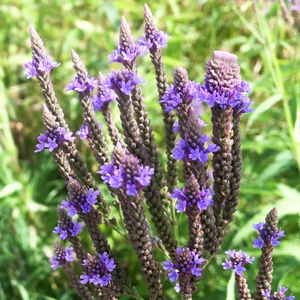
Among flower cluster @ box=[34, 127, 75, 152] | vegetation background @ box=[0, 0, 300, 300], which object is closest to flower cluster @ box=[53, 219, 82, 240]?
flower cluster @ box=[34, 127, 75, 152]

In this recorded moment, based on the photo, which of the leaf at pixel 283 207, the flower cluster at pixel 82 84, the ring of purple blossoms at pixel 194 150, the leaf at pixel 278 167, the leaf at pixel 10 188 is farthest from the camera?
Result: the leaf at pixel 10 188

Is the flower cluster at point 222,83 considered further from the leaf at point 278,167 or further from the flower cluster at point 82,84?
the leaf at point 278,167

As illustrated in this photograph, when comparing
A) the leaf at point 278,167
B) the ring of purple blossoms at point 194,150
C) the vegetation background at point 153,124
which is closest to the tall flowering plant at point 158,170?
the ring of purple blossoms at point 194,150

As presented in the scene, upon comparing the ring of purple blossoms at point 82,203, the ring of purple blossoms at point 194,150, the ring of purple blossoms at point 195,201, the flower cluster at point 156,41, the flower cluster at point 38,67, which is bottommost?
the ring of purple blossoms at point 82,203

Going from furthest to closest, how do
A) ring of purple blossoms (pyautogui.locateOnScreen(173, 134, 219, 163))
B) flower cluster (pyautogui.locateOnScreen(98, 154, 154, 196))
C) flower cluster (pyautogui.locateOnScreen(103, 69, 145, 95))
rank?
flower cluster (pyautogui.locateOnScreen(103, 69, 145, 95))
ring of purple blossoms (pyautogui.locateOnScreen(173, 134, 219, 163))
flower cluster (pyautogui.locateOnScreen(98, 154, 154, 196))

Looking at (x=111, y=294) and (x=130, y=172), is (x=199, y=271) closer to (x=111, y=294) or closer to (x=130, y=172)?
(x=111, y=294)

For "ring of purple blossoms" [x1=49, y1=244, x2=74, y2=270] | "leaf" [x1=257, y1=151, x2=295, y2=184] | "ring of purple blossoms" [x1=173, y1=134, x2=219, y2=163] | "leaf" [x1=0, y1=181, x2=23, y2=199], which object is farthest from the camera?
"leaf" [x1=0, y1=181, x2=23, y2=199]

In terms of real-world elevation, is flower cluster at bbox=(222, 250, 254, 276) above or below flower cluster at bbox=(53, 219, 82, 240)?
above

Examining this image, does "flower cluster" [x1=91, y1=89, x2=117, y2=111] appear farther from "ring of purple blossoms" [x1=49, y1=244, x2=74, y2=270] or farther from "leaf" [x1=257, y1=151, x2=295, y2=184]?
"leaf" [x1=257, y1=151, x2=295, y2=184]

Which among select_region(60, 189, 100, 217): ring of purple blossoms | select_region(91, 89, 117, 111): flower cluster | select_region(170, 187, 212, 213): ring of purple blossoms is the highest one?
select_region(91, 89, 117, 111): flower cluster
